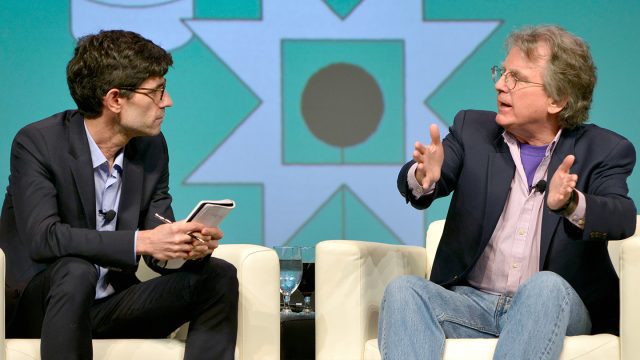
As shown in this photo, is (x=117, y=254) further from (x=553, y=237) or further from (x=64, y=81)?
(x=64, y=81)

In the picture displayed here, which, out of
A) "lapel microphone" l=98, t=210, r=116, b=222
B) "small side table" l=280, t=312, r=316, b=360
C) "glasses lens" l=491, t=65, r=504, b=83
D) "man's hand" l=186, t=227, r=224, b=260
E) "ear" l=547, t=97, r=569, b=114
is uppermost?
"glasses lens" l=491, t=65, r=504, b=83

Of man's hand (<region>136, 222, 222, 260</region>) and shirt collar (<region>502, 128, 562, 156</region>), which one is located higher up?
shirt collar (<region>502, 128, 562, 156</region>)

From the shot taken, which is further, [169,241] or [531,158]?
[531,158]

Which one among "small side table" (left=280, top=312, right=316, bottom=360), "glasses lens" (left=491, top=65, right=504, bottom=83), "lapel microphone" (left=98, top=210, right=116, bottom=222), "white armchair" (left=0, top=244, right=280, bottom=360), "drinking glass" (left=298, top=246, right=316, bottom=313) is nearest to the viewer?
"white armchair" (left=0, top=244, right=280, bottom=360)

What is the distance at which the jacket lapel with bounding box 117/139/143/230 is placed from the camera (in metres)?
3.00

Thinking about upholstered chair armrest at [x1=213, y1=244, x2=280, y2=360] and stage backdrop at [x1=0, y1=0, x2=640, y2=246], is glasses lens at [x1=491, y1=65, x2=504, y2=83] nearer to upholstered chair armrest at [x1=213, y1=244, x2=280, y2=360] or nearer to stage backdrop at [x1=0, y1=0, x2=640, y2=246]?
upholstered chair armrest at [x1=213, y1=244, x2=280, y2=360]

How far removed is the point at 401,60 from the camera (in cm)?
431

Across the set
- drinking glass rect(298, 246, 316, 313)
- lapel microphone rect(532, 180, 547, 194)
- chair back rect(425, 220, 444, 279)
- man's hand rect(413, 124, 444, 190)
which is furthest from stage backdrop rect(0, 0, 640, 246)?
man's hand rect(413, 124, 444, 190)

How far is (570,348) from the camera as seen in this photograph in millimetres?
2684

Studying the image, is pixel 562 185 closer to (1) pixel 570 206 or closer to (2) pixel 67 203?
(1) pixel 570 206

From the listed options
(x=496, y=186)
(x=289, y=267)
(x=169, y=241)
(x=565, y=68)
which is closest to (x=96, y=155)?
(x=169, y=241)

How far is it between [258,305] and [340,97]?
164 centimetres

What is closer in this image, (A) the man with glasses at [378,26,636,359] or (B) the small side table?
(A) the man with glasses at [378,26,636,359]

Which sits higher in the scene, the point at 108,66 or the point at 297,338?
the point at 108,66
